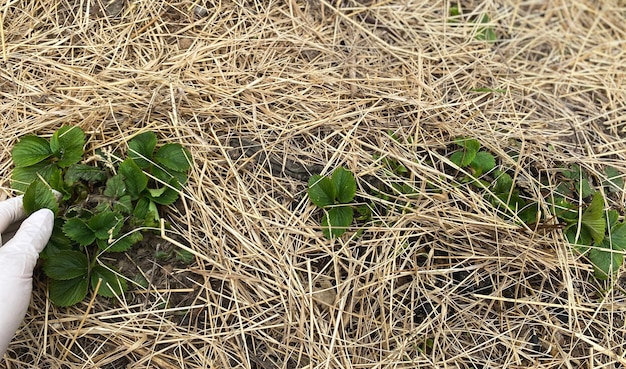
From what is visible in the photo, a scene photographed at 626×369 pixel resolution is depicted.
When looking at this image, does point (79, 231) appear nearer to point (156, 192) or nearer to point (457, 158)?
point (156, 192)

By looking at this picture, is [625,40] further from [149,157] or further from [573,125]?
[149,157]

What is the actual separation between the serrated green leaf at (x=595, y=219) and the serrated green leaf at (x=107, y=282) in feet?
4.69

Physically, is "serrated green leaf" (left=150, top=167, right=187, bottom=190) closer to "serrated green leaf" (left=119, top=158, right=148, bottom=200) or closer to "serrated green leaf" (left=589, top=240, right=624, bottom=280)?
"serrated green leaf" (left=119, top=158, right=148, bottom=200)

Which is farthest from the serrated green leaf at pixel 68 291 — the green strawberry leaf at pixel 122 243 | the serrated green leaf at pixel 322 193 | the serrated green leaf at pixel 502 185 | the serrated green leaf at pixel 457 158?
the serrated green leaf at pixel 502 185

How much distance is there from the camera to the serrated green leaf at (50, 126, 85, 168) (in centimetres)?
147

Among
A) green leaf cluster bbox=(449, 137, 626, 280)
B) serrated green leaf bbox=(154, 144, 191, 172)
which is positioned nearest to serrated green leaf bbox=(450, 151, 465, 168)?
green leaf cluster bbox=(449, 137, 626, 280)

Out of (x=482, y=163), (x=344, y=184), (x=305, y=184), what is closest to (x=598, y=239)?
(x=482, y=163)

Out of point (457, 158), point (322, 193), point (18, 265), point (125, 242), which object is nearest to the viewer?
point (18, 265)

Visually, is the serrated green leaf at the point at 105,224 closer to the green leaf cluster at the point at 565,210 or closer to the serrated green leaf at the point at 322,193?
the serrated green leaf at the point at 322,193

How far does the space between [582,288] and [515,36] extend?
111 cm

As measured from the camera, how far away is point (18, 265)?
1315 mm

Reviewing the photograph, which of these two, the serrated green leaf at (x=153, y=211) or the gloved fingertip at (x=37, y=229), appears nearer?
the gloved fingertip at (x=37, y=229)

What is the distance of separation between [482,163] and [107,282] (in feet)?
4.01

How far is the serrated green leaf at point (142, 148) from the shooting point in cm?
150
